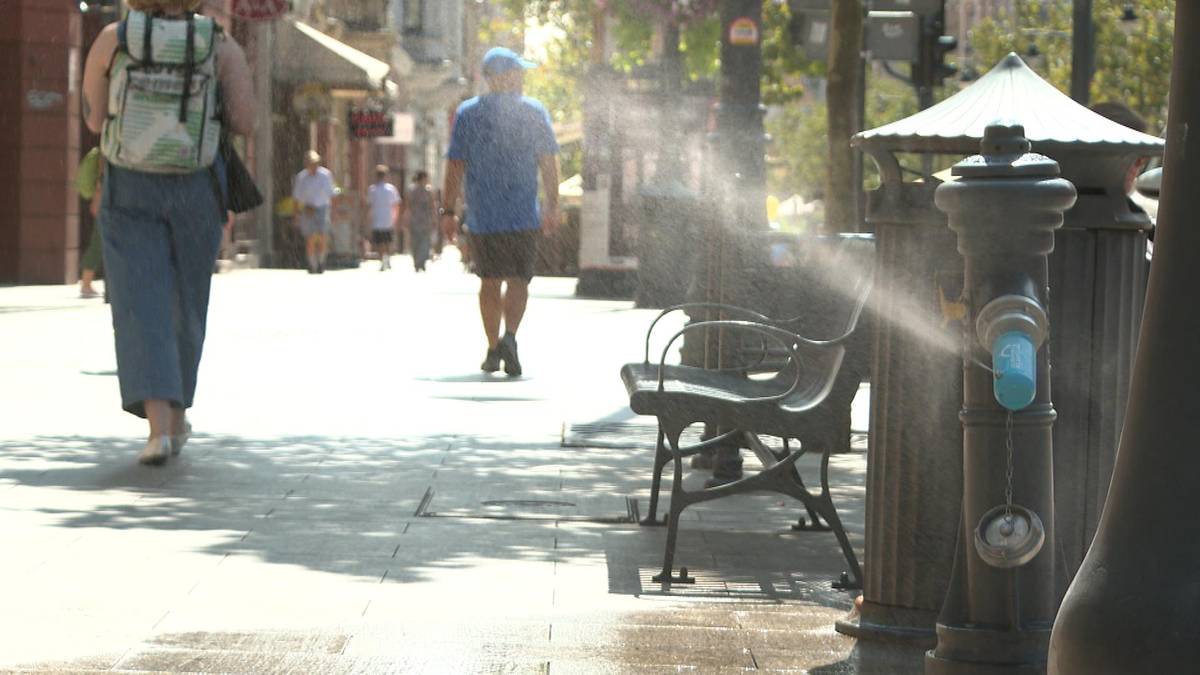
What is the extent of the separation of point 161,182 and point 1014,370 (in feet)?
17.0

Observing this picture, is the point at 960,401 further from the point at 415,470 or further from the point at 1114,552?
the point at 415,470

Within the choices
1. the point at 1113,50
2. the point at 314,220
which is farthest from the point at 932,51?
the point at 1113,50

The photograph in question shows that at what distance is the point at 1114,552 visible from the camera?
9.50 ft

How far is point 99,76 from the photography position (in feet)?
27.7

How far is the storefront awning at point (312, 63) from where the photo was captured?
41.7m

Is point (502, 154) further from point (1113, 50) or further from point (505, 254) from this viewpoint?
point (1113, 50)

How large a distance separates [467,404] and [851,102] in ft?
21.8

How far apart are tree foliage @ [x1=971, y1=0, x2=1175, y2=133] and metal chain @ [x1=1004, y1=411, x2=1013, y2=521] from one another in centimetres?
4083

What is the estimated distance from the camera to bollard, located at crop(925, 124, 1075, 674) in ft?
12.9

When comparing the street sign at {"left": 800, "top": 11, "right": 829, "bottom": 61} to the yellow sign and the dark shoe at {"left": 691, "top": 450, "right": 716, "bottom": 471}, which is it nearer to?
Result: the yellow sign

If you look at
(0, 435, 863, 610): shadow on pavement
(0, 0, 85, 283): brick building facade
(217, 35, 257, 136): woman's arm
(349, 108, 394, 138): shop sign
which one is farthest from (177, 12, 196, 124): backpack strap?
(349, 108, 394, 138): shop sign

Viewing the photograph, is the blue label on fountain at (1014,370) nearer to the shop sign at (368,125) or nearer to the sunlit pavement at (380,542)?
the sunlit pavement at (380,542)

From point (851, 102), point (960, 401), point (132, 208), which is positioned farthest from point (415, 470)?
point (851, 102)

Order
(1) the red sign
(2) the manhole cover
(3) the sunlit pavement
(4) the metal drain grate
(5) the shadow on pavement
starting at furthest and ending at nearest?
(1) the red sign, (2) the manhole cover, (4) the metal drain grate, (5) the shadow on pavement, (3) the sunlit pavement
